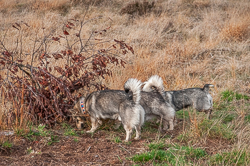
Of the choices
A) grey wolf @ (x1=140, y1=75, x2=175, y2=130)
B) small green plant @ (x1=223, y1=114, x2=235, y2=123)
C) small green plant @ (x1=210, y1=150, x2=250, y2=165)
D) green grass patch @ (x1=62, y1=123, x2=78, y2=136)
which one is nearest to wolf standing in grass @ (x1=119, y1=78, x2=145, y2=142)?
grey wolf @ (x1=140, y1=75, x2=175, y2=130)

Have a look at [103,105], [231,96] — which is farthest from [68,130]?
[231,96]

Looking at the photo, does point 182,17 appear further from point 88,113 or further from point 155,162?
point 155,162

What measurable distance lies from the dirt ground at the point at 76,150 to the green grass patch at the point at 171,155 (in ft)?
0.56

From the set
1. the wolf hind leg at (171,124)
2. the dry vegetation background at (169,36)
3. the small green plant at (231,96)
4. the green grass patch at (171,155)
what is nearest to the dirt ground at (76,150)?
Answer: the green grass patch at (171,155)

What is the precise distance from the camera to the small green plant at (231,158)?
397 cm

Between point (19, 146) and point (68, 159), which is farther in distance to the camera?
point (19, 146)

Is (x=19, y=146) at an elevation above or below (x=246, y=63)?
below

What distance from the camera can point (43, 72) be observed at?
5.36 meters

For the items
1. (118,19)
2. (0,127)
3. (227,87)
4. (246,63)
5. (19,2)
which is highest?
(19,2)

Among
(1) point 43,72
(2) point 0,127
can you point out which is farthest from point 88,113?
(2) point 0,127

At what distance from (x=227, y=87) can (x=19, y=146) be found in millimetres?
5279

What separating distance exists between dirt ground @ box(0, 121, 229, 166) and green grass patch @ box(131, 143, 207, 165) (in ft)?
0.56

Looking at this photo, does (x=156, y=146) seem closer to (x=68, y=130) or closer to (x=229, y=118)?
(x=68, y=130)

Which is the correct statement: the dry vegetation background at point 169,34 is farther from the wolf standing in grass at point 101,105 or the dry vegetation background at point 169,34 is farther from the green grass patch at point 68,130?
the green grass patch at point 68,130
